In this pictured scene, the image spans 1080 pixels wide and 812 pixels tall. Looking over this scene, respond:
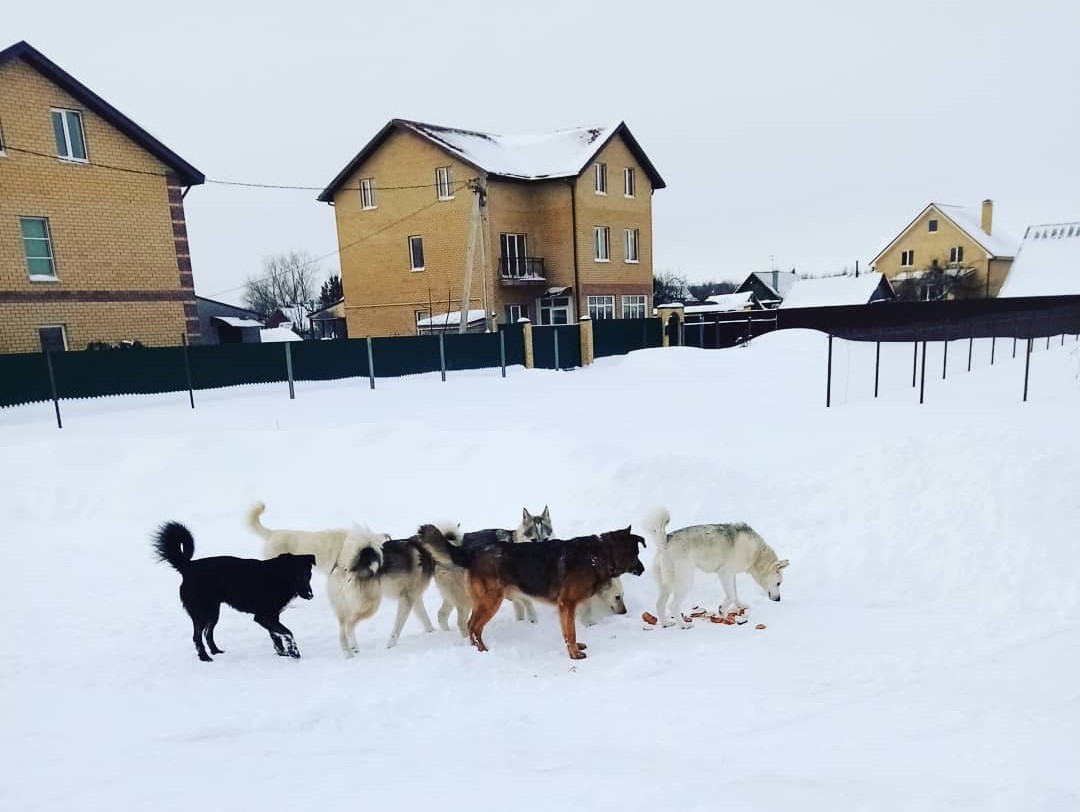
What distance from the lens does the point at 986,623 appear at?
536 cm

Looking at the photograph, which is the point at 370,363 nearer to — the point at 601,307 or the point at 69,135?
the point at 69,135

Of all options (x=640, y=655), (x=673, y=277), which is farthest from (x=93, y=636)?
(x=673, y=277)

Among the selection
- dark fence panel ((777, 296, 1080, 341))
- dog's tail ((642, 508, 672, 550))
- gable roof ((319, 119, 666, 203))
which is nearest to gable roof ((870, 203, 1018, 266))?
dark fence panel ((777, 296, 1080, 341))

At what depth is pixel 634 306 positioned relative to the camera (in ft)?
109

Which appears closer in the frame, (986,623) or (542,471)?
(986,623)

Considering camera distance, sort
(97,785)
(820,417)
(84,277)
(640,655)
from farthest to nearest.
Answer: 1. (84,277)
2. (820,417)
3. (640,655)
4. (97,785)

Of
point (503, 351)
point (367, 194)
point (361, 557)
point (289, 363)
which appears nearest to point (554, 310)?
point (367, 194)

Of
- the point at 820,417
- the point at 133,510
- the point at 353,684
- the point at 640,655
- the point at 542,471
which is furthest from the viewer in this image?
the point at 820,417

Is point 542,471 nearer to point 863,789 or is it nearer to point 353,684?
point 353,684

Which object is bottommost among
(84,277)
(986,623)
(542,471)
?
(986,623)

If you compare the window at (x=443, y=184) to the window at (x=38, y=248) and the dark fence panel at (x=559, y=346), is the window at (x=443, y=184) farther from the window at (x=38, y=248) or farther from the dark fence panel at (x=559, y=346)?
the window at (x=38, y=248)

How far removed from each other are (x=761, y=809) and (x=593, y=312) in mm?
28613

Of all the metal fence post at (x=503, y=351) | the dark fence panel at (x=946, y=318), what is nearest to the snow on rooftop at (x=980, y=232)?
the dark fence panel at (x=946, y=318)

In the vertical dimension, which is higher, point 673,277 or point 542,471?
point 673,277
